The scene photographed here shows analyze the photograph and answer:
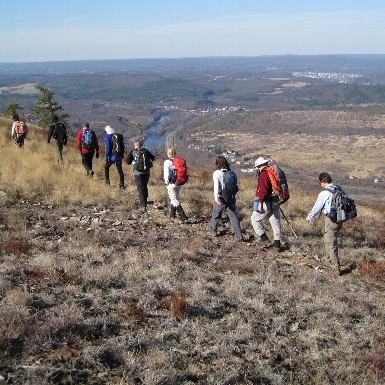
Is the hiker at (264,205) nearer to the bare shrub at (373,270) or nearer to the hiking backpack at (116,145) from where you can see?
the bare shrub at (373,270)

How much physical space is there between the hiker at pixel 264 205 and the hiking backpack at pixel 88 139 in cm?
496

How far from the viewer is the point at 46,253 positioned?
20.7 feet

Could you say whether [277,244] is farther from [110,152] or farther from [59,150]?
[59,150]

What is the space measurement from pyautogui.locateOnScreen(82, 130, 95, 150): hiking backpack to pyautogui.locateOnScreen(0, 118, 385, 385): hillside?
6.41ft

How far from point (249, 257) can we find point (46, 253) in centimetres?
322

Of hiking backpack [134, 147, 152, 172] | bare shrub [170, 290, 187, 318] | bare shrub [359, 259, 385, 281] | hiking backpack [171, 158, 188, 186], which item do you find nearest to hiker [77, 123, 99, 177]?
hiking backpack [134, 147, 152, 172]

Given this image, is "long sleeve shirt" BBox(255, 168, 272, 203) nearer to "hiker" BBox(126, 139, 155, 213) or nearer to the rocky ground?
the rocky ground

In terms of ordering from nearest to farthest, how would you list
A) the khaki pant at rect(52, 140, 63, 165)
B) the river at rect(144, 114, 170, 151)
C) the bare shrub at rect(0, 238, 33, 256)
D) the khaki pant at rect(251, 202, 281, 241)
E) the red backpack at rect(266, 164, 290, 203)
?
the bare shrub at rect(0, 238, 33, 256) < the red backpack at rect(266, 164, 290, 203) < the khaki pant at rect(251, 202, 281, 241) < the khaki pant at rect(52, 140, 63, 165) < the river at rect(144, 114, 170, 151)

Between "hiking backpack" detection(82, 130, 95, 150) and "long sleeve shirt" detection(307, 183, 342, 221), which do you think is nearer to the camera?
"long sleeve shirt" detection(307, 183, 342, 221)

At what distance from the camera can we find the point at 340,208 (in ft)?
21.4

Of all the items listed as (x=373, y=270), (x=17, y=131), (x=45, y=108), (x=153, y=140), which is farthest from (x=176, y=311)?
(x=153, y=140)

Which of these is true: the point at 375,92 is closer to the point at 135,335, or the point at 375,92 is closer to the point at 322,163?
the point at 322,163

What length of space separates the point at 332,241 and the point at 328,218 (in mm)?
420

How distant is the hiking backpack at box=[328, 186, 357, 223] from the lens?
6508 millimetres
